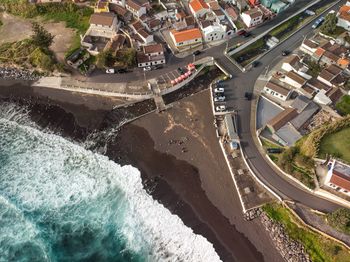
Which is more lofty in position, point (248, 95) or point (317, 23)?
point (317, 23)

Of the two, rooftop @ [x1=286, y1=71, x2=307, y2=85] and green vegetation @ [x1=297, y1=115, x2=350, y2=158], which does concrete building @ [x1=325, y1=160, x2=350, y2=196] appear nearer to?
green vegetation @ [x1=297, y1=115, x2=350, y2=158]

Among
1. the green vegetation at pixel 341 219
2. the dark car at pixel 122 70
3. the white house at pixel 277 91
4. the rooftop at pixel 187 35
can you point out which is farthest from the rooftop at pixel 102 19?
the green vegetation at pixel 341 219

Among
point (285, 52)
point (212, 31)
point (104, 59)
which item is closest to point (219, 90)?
point (212, 31)

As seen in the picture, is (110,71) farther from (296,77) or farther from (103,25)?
(296,77)

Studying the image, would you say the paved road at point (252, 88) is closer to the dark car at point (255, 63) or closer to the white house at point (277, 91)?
the dark car at point (255, 63)

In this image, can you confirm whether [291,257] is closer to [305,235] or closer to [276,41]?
[305,235]

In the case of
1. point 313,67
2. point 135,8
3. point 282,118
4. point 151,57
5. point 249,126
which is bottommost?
point 249,126
